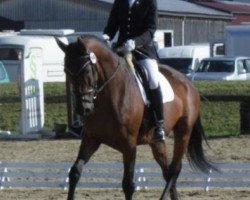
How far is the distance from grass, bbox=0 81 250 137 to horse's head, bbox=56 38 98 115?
9.49 m

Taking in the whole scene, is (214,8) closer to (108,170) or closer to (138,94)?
(108,170)

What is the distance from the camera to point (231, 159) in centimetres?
1477

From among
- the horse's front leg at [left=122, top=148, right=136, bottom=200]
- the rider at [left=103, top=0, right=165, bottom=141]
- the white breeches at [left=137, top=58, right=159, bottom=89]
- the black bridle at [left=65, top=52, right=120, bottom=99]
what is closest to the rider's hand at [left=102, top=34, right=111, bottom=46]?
the rider at [left=103, top=0, right=165, bottom=141]

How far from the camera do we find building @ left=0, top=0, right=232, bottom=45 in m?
43.0

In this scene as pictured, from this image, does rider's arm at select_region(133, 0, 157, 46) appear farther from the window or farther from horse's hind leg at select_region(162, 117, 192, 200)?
the window

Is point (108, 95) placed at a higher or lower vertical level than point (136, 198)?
higher

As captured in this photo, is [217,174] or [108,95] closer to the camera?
[108,95]

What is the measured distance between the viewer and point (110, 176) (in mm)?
12945

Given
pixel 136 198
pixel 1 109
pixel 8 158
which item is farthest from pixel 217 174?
pixel 1 109

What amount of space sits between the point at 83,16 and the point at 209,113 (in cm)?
2377

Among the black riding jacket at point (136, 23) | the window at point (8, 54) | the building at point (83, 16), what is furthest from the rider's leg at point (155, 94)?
the building at point (83, 16)

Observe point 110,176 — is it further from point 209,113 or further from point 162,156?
point 209,113

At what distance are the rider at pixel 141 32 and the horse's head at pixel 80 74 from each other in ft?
3.65

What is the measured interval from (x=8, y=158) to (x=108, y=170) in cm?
257
